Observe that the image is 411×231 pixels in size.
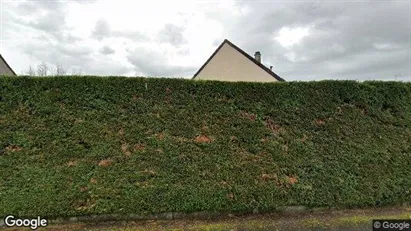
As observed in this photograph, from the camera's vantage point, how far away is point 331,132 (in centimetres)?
556

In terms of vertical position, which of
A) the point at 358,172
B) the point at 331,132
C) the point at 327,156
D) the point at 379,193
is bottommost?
the point at 379,193

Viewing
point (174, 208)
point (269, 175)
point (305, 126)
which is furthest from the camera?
point (305, 126)

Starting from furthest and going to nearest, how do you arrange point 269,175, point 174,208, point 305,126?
point 305,126
point 269,175
point 174,208

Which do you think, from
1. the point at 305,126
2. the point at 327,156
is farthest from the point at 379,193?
the point at 305,126

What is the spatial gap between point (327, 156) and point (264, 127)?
53.4 inches

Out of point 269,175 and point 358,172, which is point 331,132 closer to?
point 358,172

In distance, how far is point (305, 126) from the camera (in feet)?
18.1

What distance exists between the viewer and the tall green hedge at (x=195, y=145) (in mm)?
4609

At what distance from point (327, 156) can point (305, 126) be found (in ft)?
2.33

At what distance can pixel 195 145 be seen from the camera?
5.10m

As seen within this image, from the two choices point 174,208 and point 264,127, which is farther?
point 264,127

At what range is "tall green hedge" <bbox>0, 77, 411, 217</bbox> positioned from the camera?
181 inches

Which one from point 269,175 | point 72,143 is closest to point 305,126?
point 269,175

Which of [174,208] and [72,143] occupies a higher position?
[72,143]
